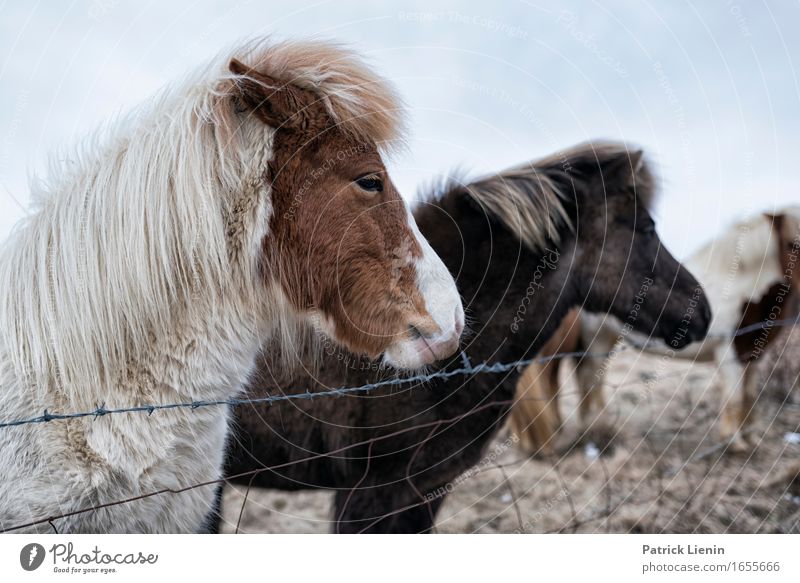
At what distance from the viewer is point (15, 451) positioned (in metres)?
1.38

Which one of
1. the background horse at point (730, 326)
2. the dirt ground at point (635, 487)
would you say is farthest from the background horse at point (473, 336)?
the background horse at point (730, 326)

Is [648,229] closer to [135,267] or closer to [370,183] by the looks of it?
[370,183]

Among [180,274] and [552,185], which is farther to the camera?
[552,185]

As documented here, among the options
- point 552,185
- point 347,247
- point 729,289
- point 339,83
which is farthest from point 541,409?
point 339,83

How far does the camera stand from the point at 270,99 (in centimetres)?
153

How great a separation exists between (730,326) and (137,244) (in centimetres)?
446

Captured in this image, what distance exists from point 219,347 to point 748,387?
4.57 meters

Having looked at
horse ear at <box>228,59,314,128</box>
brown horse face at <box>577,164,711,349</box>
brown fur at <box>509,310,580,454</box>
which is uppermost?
horse ear at <box>228,59,314,128</box>

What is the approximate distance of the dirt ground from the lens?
9.11 ft

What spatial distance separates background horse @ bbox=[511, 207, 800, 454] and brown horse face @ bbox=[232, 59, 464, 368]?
8.28ft

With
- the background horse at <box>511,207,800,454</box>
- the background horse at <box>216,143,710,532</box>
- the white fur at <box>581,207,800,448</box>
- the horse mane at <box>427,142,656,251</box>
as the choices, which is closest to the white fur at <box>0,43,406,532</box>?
the background horse at <box>216,143,710,532</box>

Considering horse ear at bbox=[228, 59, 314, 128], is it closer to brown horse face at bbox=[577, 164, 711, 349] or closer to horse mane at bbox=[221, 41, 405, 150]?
horse mane at bbox=[221, 41, 405, 150]

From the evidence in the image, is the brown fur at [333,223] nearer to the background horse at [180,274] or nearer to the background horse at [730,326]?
the background horse at [180,274]
